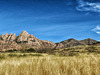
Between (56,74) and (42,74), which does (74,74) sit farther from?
(42,74)

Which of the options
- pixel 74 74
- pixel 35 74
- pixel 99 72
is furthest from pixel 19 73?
pixel 99 72

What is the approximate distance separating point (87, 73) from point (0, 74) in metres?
2.16

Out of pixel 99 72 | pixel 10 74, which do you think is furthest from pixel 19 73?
pixel 99 72

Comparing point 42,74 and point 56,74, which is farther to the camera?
point 42,74

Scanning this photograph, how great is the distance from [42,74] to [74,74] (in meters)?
0.80

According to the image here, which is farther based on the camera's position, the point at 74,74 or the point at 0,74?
the point at 0,74

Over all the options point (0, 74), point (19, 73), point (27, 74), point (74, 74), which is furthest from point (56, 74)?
point (0, 74)

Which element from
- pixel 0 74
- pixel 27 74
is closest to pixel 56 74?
pixel 27 74

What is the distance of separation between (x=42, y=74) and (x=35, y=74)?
209 millimetres

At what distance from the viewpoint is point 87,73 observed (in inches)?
109

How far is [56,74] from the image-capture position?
8.32 feet

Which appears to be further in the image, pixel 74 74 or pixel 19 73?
pixel 19 73

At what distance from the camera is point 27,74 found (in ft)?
8.79

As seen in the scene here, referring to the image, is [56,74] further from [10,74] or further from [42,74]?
[10,74]
